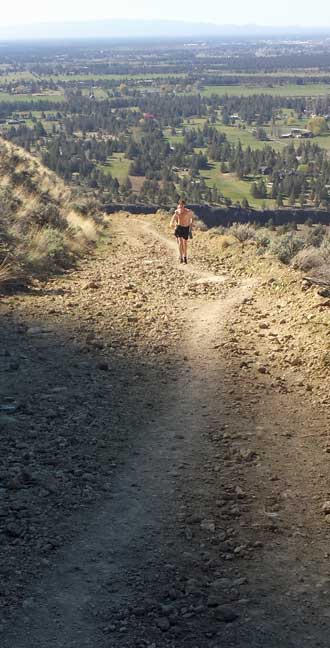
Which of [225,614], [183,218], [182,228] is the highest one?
[225,614]

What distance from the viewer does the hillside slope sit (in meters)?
12.4

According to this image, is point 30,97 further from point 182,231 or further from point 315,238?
point 182,231

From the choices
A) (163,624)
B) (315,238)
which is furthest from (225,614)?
(315,238)

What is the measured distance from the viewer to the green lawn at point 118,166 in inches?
3187

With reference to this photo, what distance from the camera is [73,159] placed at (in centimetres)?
7769

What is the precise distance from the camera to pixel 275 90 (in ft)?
625

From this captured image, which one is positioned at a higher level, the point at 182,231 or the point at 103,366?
the point at 103,366

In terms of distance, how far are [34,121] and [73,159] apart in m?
43.0

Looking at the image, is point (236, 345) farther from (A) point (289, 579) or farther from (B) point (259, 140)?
(B) point (259, 140)

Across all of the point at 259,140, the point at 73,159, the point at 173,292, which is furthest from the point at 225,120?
the point at 173,292

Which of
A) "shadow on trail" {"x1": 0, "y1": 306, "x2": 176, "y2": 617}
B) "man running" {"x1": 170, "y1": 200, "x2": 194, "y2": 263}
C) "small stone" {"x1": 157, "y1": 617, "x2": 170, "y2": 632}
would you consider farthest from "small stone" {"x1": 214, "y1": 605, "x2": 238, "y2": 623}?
"man running" {"x1": 170, "y1": 200, "x2": 194, "y2": 263}

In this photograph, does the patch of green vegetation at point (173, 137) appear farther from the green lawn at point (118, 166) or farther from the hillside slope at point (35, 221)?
the hillside slope at point (35, 221)

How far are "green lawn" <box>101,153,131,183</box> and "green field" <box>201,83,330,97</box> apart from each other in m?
91.2

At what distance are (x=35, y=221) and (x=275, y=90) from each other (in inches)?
7301
